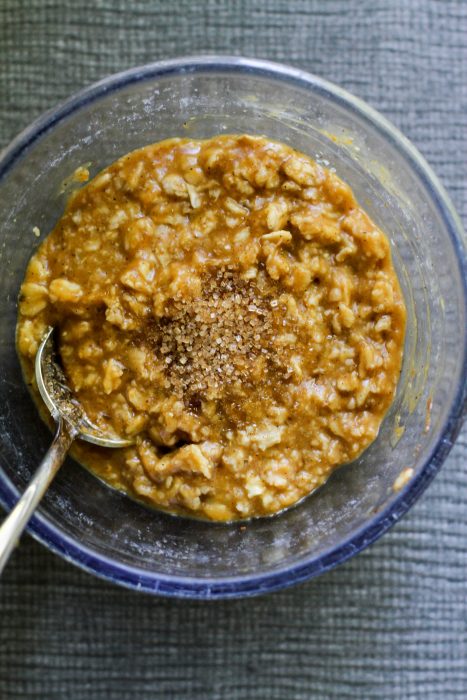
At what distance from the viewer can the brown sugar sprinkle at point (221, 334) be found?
6.29ft

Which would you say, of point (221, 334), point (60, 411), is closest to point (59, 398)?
point (60, 411)

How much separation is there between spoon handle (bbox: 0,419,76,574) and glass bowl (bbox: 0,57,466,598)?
0.08 metres

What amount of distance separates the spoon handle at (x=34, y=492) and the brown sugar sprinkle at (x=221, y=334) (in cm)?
30

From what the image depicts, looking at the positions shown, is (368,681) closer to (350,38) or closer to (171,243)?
(171,243)

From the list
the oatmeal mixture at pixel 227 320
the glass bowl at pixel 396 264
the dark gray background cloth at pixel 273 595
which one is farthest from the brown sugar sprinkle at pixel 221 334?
the dark gray background cloth at pixel 273 595

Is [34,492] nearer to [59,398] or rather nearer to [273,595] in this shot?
[59,398]

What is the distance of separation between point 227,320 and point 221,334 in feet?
0.11

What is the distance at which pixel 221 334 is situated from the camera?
1926 millimetres

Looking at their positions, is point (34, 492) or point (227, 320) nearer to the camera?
point (34, 492)

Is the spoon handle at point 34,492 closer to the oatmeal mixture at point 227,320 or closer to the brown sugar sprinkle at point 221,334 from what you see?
the oatmeal mixture at point 227,320

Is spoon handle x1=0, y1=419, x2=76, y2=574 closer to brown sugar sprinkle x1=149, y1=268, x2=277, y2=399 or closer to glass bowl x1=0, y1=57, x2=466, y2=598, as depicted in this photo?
glass bowl x1=0, y1=57, x2=466, y2=598

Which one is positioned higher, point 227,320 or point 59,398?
point 227,320

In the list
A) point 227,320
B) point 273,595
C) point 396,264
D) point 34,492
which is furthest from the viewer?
point 273,595

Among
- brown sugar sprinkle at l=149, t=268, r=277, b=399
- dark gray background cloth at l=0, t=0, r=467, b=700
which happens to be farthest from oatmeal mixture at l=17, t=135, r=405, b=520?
dark gray background cloth at l=0, t=0, r=467, b=700
